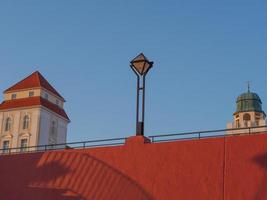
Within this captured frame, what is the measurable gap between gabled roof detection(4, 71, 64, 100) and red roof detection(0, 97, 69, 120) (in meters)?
1.49

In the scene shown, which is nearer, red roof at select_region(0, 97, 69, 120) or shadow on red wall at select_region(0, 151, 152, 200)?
shadow on red wall at select_region(0, 151, 152, 200)

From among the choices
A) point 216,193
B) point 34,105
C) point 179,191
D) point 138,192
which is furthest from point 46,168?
point 34,105

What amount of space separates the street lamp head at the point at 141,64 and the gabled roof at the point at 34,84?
159 feet

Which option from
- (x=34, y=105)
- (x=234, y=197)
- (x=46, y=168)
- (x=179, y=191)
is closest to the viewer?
(x=234, y=197)

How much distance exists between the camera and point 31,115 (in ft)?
205

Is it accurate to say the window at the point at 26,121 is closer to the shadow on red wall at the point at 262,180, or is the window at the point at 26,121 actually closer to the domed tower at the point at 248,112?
the domed tower at the point at 248,112

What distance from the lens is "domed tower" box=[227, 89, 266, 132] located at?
227ft

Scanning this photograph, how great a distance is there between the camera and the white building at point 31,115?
6191 cm

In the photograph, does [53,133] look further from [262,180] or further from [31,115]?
[262,180]

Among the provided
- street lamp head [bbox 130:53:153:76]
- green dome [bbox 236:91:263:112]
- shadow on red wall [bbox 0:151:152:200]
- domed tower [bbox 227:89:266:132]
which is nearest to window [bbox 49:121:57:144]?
domed tower [bbox 227:89:266:132]

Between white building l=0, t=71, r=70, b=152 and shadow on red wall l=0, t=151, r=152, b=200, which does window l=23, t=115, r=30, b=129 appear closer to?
white building l=0, t=71, r=70, b=152

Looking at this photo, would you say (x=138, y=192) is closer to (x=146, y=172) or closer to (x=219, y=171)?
(x=146, y=172)

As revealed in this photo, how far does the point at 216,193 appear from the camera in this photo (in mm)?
13133

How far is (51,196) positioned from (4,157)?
259 cm
